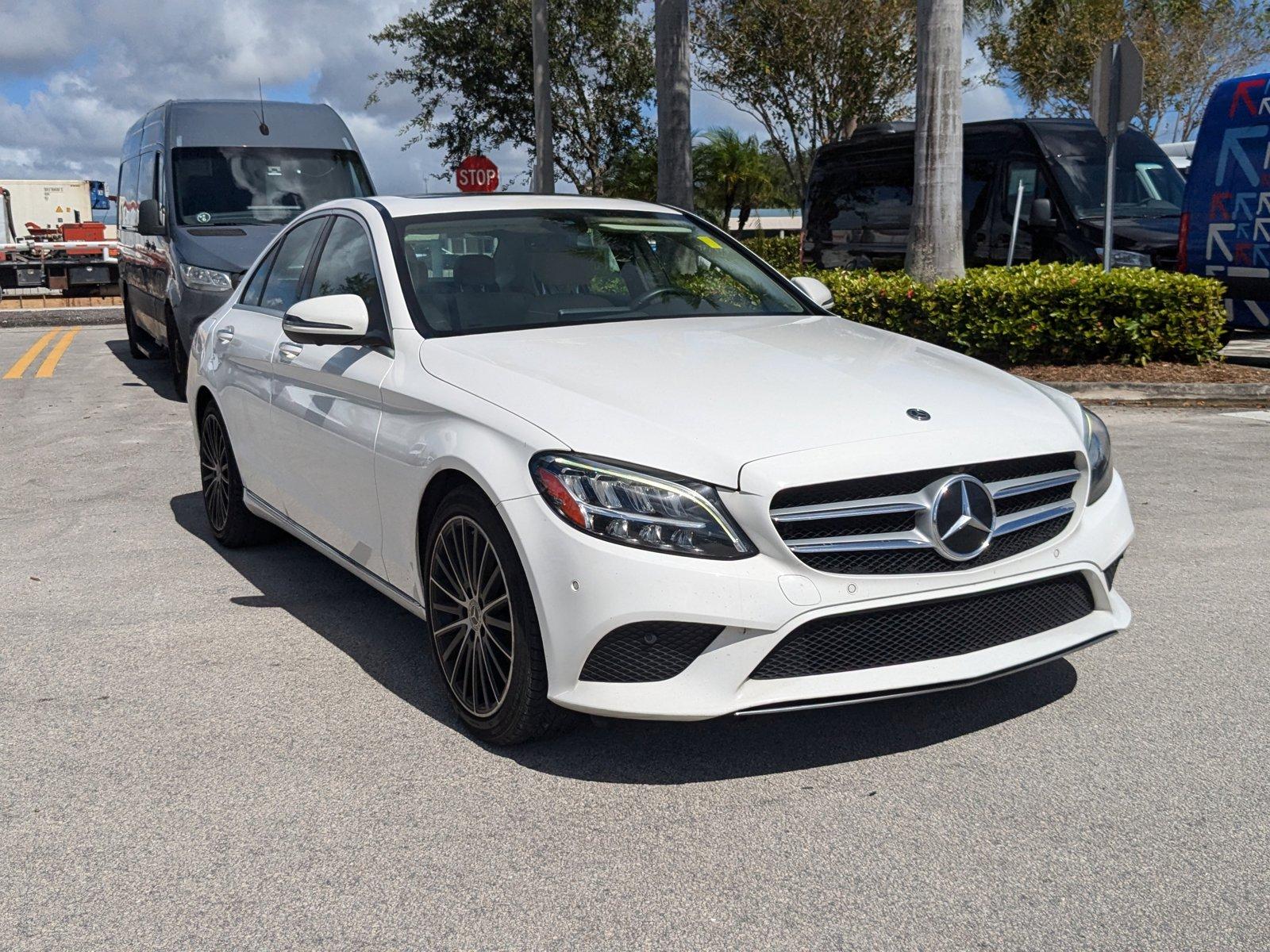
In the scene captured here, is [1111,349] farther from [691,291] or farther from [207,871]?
[207,871]

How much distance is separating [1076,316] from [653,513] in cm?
→ 844

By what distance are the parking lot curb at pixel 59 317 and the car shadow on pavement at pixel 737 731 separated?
1913 cm

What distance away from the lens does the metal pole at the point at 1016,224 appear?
13141 mm

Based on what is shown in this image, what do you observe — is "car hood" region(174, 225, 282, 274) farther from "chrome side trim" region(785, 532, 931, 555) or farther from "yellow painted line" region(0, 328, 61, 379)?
"chrome side trim" region(785, 532, 931, 555)

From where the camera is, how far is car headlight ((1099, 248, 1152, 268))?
12.8 metres

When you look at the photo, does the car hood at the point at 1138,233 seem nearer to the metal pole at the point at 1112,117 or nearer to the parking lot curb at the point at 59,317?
the metal pole at the point at 1112,117

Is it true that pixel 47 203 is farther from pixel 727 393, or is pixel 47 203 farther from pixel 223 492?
pixel 727 393

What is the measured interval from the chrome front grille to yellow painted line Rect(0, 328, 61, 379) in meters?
12.4

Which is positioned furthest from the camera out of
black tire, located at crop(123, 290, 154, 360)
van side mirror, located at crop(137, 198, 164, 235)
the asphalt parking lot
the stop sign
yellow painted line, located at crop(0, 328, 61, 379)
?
the stop sign

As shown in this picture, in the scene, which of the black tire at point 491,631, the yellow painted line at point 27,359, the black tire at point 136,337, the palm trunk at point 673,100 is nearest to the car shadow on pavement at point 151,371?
the black tire at point 136,337

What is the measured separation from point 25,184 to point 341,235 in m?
34.3

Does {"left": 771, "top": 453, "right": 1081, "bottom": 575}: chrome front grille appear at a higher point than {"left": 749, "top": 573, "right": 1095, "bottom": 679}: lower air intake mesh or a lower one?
higher

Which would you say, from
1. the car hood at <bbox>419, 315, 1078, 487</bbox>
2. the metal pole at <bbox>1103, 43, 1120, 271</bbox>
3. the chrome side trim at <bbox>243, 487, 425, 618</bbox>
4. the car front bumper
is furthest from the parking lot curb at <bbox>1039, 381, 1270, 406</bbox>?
the car front bumper

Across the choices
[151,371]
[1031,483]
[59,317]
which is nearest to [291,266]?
[1031,483]
